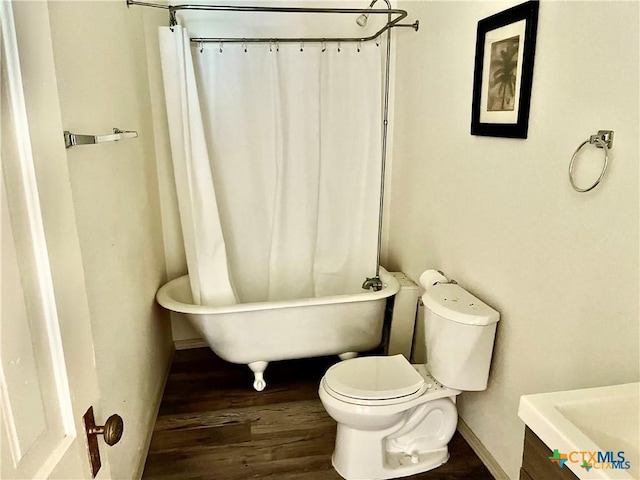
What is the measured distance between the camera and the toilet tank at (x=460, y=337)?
1.91m

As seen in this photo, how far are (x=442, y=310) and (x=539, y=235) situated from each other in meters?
0.49

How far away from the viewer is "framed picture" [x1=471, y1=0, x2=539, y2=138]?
1.67 metres

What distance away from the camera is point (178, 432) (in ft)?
7.75

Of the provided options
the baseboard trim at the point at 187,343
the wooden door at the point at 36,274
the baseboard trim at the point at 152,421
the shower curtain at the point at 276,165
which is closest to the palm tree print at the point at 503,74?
the shower curtain at the point at 276,165

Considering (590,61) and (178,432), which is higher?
(590,61)

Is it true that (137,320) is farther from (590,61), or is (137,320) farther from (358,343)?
(590,61)

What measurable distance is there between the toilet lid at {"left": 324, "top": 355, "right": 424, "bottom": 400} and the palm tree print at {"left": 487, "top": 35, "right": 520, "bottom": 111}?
1.16 meters

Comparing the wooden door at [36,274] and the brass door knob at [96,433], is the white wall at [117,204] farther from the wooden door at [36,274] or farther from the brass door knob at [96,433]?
the wooden door at [36,274]

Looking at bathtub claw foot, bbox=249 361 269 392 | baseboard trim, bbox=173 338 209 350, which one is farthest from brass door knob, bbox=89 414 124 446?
baseboard trim, bbox=173 338 209 350

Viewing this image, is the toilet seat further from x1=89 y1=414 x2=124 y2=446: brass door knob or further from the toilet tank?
x1=89 y1=414 x2=124 y2=446: brass door knob

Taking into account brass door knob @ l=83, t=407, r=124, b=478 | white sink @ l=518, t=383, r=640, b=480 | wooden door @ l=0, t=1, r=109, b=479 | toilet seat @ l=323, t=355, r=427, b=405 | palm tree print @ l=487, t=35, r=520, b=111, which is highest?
palm tree print @ l=487, t=35, r=520, b=111

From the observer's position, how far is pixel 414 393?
200cm

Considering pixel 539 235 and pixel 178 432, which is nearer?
pixel 539 235

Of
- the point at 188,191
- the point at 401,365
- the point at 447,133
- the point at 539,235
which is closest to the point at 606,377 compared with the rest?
the point at 539,235
